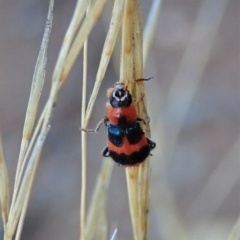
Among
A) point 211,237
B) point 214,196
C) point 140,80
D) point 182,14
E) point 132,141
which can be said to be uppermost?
point 182,14

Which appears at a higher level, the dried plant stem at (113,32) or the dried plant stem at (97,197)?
the dried plant stem at (113,32)

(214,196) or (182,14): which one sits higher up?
(182,14)

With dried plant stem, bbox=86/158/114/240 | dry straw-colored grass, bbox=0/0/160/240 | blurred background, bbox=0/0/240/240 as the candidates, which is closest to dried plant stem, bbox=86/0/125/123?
dry straw-colored grass, bbox=0/0/160/240

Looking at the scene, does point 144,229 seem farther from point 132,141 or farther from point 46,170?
point 46,170

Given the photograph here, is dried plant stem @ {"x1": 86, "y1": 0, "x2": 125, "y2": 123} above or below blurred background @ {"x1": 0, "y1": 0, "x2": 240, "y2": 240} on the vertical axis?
above

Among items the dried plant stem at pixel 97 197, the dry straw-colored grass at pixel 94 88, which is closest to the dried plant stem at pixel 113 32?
the dry straw-colored grass at pixel 94 88

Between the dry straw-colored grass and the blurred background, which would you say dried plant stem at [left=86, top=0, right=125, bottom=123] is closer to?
the dry straw-colored grass

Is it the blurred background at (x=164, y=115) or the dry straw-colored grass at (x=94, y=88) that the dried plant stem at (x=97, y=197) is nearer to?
the dry straw-colored grass at (x=94, y=88)

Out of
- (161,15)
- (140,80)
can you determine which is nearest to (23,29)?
(161,15)
